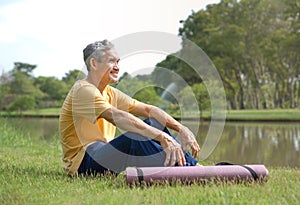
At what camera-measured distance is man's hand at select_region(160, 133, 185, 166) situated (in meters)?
3.18

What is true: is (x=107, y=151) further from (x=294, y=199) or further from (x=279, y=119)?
(x=279, y=119)

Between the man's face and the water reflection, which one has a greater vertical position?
the man's face

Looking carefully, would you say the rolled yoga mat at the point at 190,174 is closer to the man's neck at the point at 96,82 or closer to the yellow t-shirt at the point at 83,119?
the yellow t-shirt at the point at 83,119

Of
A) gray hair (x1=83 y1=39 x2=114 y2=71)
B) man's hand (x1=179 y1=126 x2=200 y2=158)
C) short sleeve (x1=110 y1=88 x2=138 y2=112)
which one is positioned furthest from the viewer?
short sleeve (x1=110 y1=88 x2=138 y2=112)

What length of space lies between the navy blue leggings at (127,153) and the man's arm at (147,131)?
0.21ft

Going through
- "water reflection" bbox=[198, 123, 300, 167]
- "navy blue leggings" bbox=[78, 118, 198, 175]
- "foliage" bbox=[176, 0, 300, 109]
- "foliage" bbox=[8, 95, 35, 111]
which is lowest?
"water reflection" bbox=[198, 123, 300, 167]

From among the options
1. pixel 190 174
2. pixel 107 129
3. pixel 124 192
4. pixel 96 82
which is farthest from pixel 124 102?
pixel 124 192

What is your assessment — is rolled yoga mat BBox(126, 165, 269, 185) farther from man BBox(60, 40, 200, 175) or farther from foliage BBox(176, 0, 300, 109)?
foliage BBox(176, 0, 300, 109)

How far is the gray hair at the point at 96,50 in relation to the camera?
3.46 metres

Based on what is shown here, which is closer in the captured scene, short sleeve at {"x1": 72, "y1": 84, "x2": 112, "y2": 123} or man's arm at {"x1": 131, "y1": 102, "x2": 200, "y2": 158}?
short sleeve at {"x1": 72, "y1": 84, "x2": 112, "y2": 123}

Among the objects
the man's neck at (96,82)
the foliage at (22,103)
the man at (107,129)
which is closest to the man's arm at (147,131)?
the man at (107,129)

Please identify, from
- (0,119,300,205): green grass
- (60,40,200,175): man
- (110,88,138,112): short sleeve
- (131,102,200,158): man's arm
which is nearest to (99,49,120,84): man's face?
(60,40,200,175): man

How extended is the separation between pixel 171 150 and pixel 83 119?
2.45 feet

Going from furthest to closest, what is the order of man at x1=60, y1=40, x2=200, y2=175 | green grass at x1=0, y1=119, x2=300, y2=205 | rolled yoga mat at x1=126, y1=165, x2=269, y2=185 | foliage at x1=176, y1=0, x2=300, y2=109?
foliage at x1=176, y1=0, x2=300, y2=109 < man at x1=60, y1=40, x2=200, y2=175 < rolled yoga mat at x1=126, y1=165, x2=269, y2=185 < green grass at x1=0, y1=119, x2=300, y2=205
